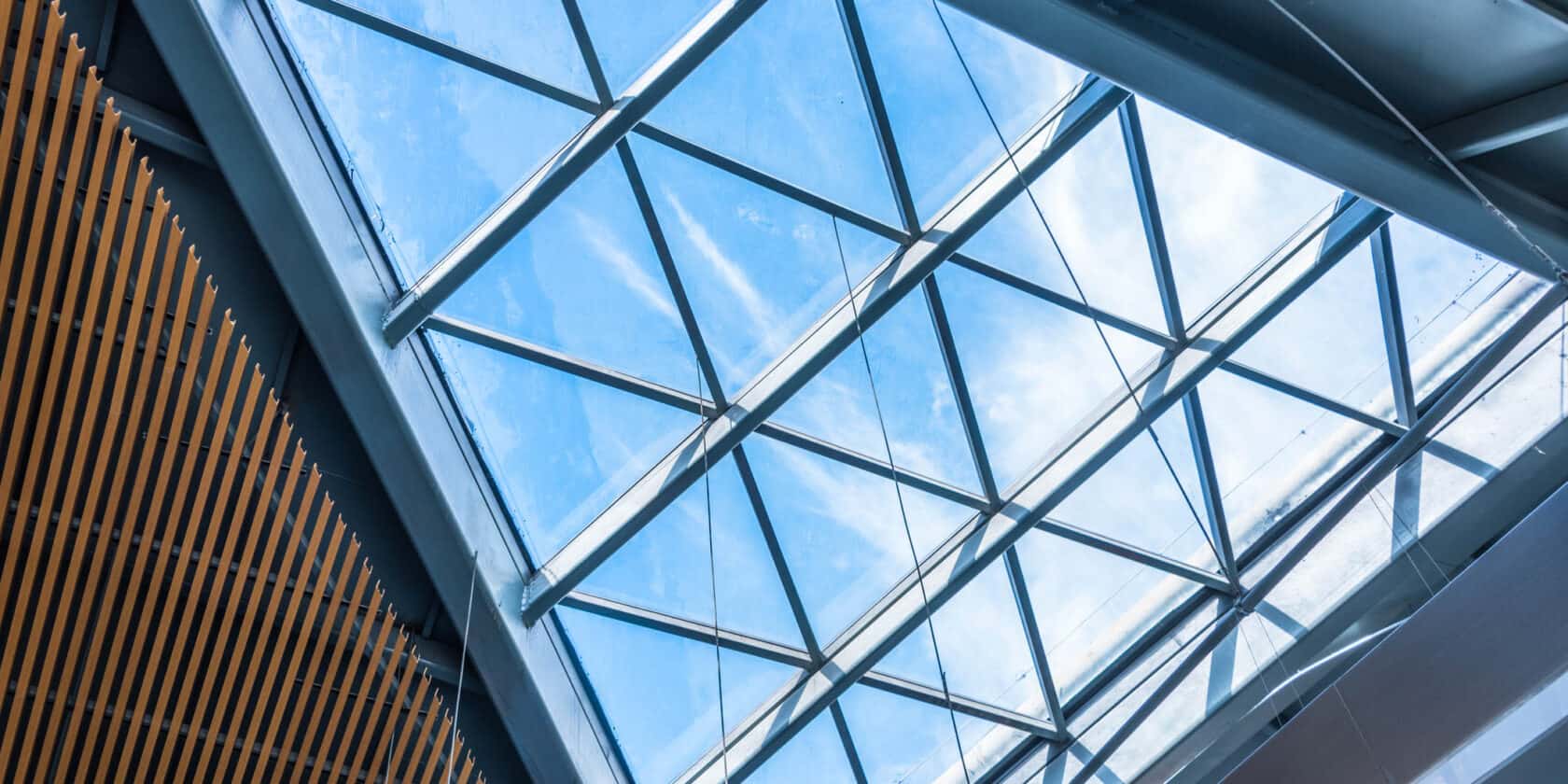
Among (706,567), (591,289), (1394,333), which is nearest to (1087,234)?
(1394,333)

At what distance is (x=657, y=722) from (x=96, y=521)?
5857 millimetres

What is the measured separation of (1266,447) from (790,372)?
522cm

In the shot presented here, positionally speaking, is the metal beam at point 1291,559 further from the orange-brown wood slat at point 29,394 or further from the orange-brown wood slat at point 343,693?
the orange-brown wood slat at point 29,394

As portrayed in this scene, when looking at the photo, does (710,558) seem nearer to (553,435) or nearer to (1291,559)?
(553,435)

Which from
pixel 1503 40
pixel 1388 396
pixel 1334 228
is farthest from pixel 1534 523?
pixel 1388 396

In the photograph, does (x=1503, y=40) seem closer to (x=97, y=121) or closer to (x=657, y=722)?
(x=97, y=121)

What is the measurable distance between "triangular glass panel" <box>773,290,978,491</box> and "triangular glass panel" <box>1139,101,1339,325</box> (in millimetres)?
2423

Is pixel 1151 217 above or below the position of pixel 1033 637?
above

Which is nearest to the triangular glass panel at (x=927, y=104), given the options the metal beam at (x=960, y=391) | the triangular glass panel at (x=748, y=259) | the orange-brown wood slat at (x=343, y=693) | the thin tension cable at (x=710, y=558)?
the triangular glass panel at (x=748, y=259)

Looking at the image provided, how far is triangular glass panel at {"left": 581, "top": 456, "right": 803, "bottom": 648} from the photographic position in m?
11.5

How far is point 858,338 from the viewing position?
1117 cm

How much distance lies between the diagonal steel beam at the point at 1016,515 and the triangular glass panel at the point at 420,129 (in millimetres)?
5670

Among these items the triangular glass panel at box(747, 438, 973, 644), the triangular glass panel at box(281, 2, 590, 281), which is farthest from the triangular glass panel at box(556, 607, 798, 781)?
the triangular glass panel at box(281, 2, 590, 281)

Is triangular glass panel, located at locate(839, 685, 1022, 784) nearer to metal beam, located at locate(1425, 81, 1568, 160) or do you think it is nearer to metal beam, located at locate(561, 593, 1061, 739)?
metal beam, located at locate(561, 593, 1061, 739)
